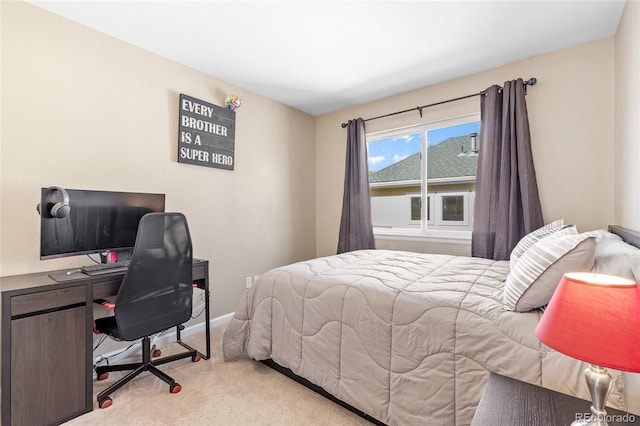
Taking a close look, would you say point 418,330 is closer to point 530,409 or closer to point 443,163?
point 530,409

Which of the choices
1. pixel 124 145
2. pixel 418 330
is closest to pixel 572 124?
pixel 418 330

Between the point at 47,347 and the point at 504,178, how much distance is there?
3513mm

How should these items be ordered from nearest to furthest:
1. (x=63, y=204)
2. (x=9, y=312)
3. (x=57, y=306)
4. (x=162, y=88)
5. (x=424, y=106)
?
(x=9, y=312)
(x=57, y=306)
(x=63, y=204)
(x=162, y=88)
(x=424, y=106)

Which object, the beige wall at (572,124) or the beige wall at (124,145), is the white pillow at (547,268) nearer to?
the beige wall at (572,124)

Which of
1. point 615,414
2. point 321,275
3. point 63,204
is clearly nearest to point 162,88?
point 63,204

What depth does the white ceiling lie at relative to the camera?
199 cm

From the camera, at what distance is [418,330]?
137 cm

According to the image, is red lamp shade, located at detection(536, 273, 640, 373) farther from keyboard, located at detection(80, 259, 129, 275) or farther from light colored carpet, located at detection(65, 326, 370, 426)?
keyboard, located at detection(80, 259, 129, 275)

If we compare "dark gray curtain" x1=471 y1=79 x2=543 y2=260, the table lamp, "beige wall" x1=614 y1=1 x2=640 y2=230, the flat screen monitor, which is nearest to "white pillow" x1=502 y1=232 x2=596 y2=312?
the table lamp

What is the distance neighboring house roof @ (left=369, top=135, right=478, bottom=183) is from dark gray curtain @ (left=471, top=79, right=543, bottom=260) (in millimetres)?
342

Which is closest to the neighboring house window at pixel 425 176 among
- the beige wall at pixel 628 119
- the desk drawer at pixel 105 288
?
the beige wall at pixel 628 119

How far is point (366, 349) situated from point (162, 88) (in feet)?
8.79

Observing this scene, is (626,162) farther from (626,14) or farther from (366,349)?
(366,349)

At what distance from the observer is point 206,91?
2904 millimetres
